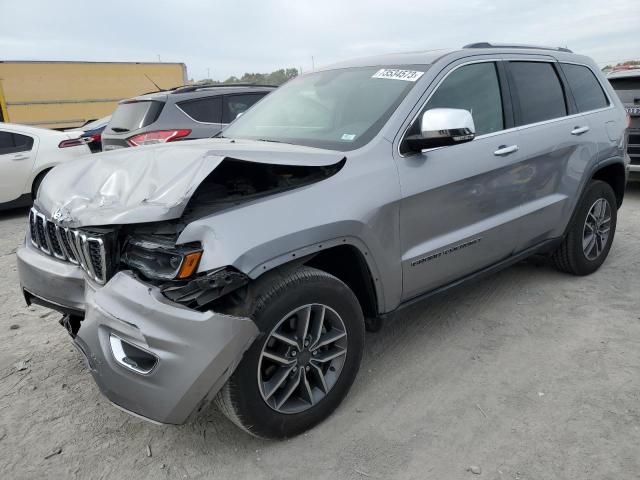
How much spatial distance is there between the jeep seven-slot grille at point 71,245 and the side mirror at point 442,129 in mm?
1669

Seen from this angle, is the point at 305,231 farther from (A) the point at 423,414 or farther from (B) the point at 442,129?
(A) the point at 423,414

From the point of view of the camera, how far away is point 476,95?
341 cm

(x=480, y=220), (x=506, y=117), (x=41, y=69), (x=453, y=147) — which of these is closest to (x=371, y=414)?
(x=480, y=220)

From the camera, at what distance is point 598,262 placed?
4500mm

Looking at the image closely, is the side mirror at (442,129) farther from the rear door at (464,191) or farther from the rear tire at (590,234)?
the rear tire at (590,234)

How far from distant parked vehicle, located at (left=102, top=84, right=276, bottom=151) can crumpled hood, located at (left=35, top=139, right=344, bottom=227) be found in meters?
3.91

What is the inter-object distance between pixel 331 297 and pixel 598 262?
303 centimetres

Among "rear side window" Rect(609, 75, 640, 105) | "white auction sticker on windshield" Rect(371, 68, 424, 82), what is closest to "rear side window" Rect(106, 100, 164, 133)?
"white auction sticker on windshield" Rect(371, 68, 424, 82)

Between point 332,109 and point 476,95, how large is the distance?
0.94 meters

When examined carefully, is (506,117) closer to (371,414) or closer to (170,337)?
(371,414)

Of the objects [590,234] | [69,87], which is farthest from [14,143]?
[69,87]

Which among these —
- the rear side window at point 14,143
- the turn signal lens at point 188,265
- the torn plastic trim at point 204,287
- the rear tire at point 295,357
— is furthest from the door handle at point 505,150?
the rear side window at point 14,143

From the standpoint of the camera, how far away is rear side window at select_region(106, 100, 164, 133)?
684 centimetres

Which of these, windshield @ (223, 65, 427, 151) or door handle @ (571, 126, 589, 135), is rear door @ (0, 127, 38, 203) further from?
door handle @ (571, 126, 589, 135)
